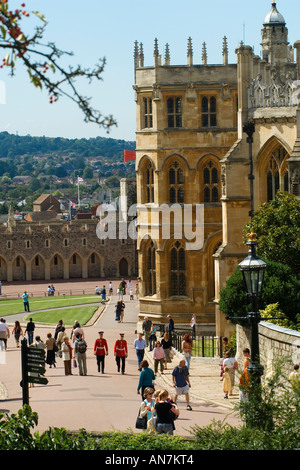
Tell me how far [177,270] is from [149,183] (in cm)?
352

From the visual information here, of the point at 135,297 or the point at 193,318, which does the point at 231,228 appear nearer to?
the point at 193,318

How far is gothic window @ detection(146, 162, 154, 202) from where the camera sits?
1610 inches

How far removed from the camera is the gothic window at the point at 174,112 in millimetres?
40312

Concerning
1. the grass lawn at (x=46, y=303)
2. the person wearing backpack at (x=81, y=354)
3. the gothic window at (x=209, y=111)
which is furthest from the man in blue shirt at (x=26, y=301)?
the person wearing backpack at (x=81, y=354)

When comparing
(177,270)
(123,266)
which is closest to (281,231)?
(177,270)

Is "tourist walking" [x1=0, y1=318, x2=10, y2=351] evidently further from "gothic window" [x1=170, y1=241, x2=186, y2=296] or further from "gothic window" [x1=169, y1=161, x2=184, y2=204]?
"gothic window" [x1=169, y1=161, x2=184, y2=204]

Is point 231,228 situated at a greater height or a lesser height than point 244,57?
lesser

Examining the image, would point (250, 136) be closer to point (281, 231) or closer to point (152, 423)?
point (281, 231)

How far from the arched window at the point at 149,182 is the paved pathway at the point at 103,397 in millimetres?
9532

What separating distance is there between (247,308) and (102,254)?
6372 centimetres

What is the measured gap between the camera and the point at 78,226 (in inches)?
3541

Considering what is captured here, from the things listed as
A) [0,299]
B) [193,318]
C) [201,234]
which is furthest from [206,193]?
[0,299]

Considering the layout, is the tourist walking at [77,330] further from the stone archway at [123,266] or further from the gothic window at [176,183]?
the stone archway at [123,266]

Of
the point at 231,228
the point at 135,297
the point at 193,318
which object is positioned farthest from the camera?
the point at 135,297
